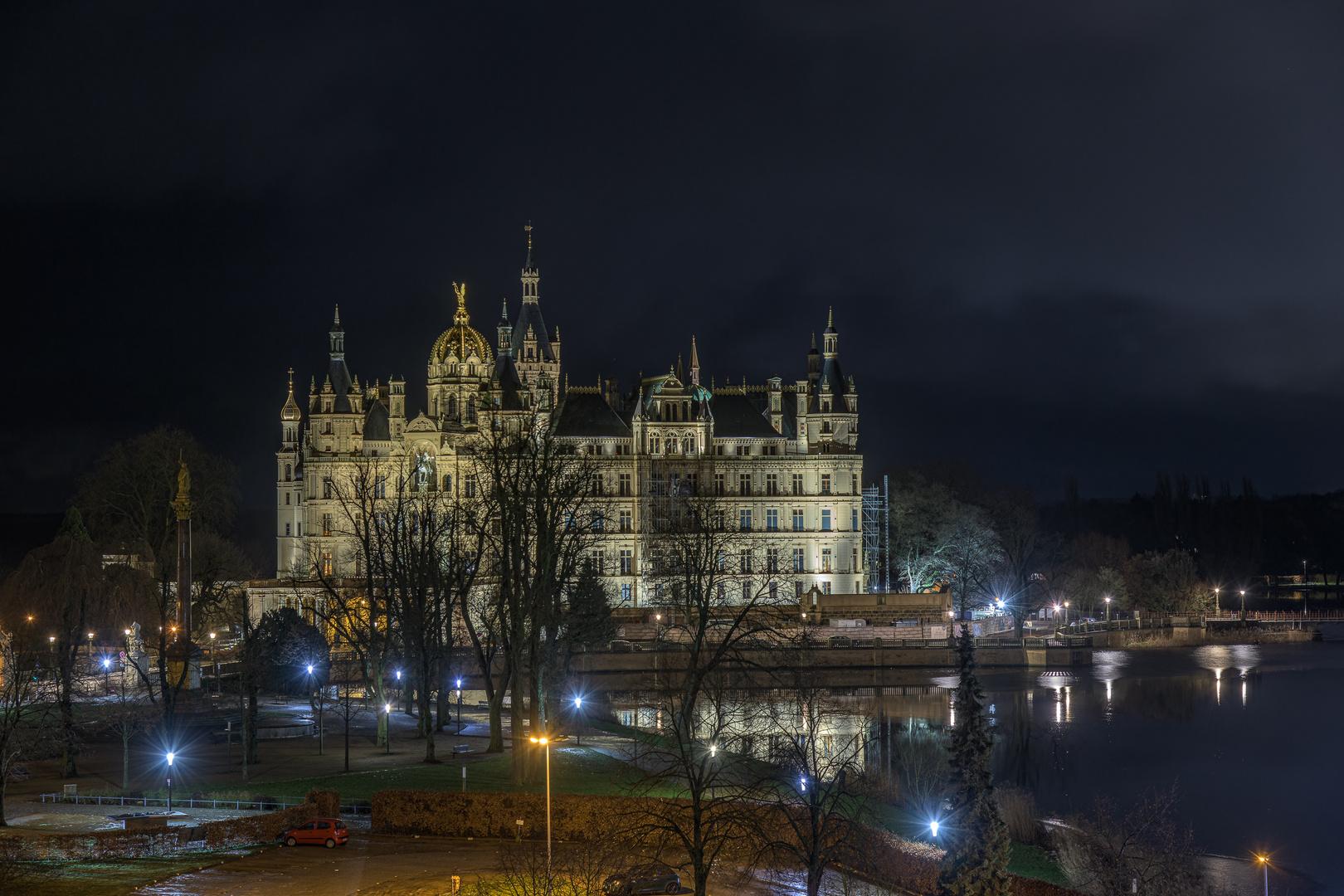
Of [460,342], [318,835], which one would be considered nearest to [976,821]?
[318,835]

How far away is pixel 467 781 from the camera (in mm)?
34062

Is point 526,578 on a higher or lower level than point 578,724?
higher

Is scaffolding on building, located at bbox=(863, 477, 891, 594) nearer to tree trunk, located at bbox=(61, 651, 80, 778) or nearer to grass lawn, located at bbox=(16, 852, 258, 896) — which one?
tree trunk, located at bbox=(61, 651, 80, 778)

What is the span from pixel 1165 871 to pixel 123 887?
849 inches

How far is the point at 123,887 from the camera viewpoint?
25.1 metres

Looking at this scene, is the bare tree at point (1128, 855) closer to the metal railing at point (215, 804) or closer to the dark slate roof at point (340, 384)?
the metal railing at point (215, 804)

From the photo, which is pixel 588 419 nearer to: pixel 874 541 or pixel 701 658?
pixel 874 541

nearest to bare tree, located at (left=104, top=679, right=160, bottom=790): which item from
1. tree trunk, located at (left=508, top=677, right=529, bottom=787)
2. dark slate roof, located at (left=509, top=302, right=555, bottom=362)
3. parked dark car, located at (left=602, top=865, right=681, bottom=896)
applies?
tree trunk, located at (left=508, top=677, right=529, bottom=787)

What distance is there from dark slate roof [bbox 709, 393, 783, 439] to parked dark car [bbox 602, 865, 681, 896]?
5977 centimetres

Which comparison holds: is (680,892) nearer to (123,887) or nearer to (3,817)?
(123,887)

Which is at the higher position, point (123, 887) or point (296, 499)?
point (296, 499)

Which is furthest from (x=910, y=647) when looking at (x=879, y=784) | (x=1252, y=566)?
(x=1252, y=566)

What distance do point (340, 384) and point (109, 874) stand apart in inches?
2270

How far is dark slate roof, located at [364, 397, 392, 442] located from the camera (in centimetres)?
8075
